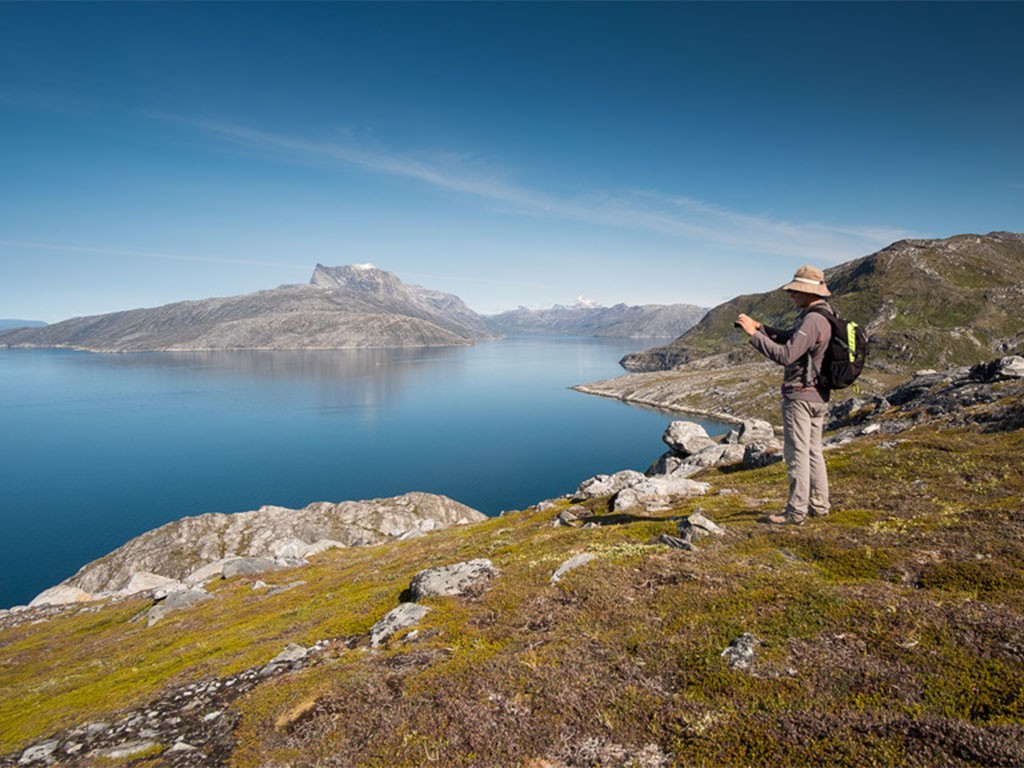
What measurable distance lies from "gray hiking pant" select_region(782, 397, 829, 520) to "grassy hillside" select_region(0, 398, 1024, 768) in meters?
0.94

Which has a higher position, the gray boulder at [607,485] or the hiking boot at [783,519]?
the hiking boot at [783,519]

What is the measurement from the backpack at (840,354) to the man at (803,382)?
0.15 metres

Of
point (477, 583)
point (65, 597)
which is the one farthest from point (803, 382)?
point (65, 597)

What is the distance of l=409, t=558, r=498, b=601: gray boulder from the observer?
15523 millimetres

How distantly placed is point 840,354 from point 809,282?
2.30 metres

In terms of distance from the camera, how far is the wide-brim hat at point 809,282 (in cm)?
1391

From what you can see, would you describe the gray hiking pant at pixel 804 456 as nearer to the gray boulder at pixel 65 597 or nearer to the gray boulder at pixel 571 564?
the gray boulder at pixel 571 564

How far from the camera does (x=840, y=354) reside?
531 inches

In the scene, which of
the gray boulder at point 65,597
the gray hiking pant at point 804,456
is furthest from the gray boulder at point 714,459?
the gray boulder at point 65,597

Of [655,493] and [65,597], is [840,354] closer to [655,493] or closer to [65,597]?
[655,493]

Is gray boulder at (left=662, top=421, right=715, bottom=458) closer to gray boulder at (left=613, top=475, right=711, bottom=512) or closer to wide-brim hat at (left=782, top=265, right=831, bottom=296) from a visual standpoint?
gray boulder at (left=613, top=475, right=711, bottom=512)

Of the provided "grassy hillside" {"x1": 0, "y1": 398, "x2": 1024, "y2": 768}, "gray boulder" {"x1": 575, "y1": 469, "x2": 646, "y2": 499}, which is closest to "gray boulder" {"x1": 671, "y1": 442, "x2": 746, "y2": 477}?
"gray boulder" {"x1": 575, "y1": 469, "x2": 646, "y2": 499}

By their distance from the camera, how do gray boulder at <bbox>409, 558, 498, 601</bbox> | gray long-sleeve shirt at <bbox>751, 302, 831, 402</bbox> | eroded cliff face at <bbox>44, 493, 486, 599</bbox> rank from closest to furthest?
gray long-sleeve shirt at <bbox>751, 302, 831, 402</bbox>, gray boulder at <bbox>409, 558, 498, 601</bbox>, eroded cliff face at <bbox>44, 493, 486, 599</bbox>

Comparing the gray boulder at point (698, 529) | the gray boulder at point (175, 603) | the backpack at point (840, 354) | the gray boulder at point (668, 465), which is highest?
the backpack at point (840, 354)
